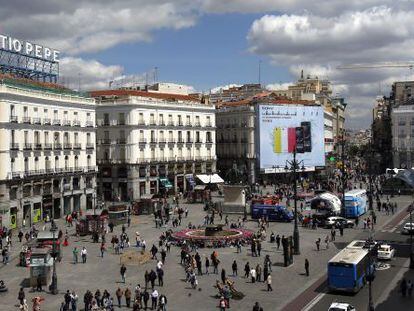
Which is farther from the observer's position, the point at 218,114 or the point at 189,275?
the point at 218,114

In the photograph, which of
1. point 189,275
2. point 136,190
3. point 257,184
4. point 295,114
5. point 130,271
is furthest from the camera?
point 295,114

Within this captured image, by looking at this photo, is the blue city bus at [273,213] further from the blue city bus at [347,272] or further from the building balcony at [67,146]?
the blue city bus at [347,272]

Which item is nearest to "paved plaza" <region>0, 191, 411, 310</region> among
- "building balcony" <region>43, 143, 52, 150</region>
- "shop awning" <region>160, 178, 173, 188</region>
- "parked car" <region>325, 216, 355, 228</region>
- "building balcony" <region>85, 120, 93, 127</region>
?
"parked car" <region>325, 216, 355, 228</region>

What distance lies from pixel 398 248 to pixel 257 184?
49.4m

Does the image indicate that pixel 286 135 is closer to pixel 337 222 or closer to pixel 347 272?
pixel 337 222

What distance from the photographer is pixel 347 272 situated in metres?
31.2

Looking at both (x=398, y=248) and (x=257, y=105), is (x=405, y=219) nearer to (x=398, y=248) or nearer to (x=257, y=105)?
(x=398, y=248)

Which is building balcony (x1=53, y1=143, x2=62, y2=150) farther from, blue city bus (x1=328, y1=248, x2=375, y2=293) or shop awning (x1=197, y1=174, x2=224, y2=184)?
blue city bus (x1=328, y1=248, x2=375, y2=293)

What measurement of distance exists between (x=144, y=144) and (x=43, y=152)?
20.3 m

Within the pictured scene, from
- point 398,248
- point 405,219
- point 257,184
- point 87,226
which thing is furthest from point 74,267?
point 257,184

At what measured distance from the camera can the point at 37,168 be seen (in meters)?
62.8

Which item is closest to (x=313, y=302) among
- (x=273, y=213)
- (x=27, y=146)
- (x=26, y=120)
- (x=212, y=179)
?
(x=273, y=213)

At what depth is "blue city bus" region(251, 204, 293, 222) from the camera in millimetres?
60250

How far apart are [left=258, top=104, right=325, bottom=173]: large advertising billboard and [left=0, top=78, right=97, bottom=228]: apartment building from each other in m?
33.4
